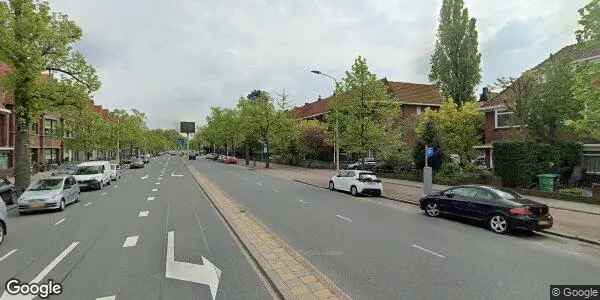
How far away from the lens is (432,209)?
1443 centimetres

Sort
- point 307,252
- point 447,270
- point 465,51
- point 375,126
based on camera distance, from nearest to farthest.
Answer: point 447,270
point 307,252
point 375,126
point 465,51

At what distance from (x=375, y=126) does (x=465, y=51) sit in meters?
23.6

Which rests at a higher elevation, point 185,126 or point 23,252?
point 185,126

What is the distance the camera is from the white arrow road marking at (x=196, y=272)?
660cm

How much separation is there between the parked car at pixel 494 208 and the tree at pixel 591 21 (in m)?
5.31

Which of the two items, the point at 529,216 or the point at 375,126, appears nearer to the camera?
the point at 529,216

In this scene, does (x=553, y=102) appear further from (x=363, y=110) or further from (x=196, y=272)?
(x=196, y=272)

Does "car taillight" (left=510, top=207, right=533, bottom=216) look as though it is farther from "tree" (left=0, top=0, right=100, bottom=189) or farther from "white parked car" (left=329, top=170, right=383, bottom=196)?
"tree" (left=0, top=0, right=100, bottom=189)

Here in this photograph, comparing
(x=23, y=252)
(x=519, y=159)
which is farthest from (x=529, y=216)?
(x=23, y=252)

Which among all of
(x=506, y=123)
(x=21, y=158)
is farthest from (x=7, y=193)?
(x=506, y=123)

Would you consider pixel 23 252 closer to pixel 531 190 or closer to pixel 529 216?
pixel 529 216

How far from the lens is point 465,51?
41.8 m

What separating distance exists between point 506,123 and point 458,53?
16022 mm

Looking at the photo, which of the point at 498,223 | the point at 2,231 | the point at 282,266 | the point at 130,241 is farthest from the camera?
the point at 498,223
